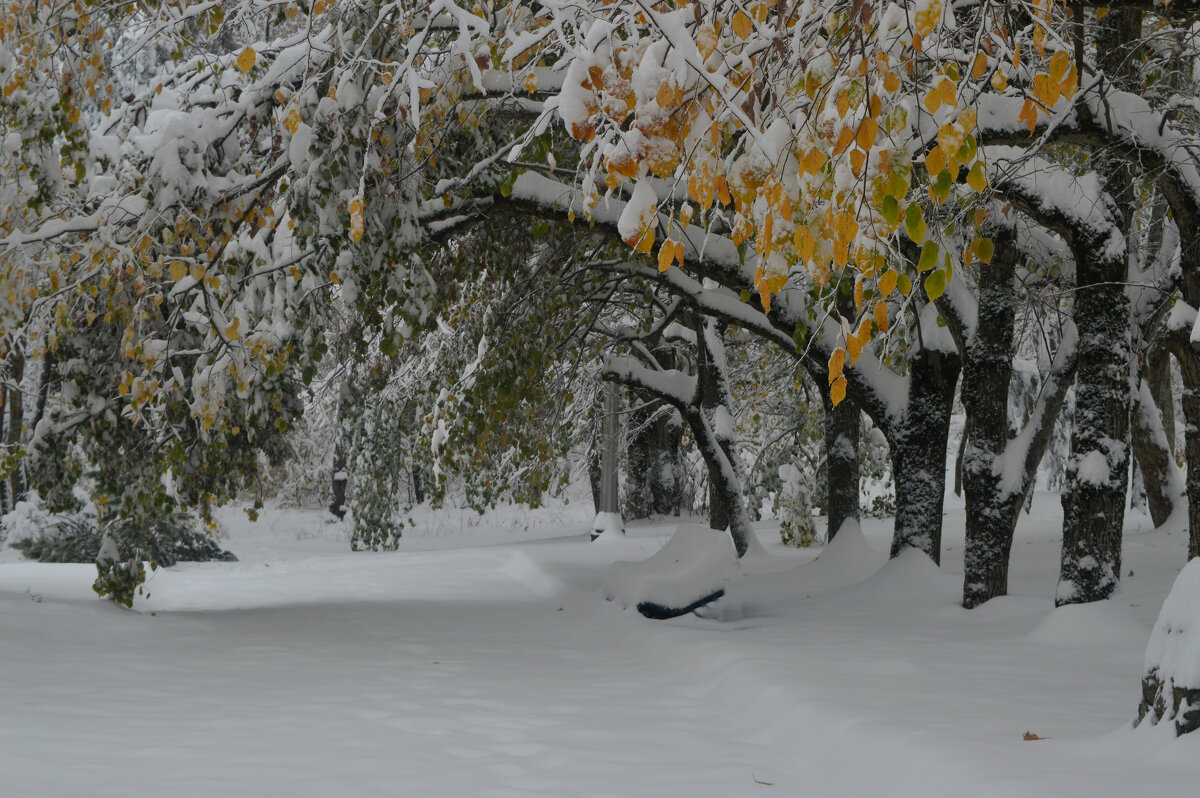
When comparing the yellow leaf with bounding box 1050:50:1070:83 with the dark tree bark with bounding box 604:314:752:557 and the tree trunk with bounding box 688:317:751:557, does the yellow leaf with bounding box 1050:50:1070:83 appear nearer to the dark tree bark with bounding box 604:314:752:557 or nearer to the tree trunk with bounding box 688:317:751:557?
the dark tree bark with bounding box 604:314:752:557

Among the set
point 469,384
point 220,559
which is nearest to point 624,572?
point 469,384

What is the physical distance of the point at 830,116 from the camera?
2.93m

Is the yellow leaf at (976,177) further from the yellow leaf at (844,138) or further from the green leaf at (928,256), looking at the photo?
the yellow leaf at (844,138)

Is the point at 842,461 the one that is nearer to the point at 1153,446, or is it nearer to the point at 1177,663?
the point at 1153,446

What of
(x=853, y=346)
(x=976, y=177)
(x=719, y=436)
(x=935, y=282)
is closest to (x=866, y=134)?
(x=976, y=177)

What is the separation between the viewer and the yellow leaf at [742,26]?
338 centimetres

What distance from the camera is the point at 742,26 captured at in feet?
11.1

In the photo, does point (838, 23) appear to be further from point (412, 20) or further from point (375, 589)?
point (375, 589)

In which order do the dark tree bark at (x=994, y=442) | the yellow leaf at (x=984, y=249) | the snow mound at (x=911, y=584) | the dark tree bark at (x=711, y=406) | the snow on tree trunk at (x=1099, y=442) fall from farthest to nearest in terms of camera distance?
the dark tree bark at (x=711, y=406)
the snow mound at (x=911, y=584)
the dark tree bark at (x=994, y=442)
the snow on tree trunk at (x=1099, y=442)
the yellow leaf at (x=984, y=249)

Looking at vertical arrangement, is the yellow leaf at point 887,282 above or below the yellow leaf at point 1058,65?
below

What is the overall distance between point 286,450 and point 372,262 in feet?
12.8

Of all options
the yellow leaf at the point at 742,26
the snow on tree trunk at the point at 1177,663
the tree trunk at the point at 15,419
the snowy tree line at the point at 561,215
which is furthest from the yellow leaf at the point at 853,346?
the tree trunk at the point at 15,419

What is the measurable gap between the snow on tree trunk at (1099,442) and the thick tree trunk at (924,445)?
7.05ft

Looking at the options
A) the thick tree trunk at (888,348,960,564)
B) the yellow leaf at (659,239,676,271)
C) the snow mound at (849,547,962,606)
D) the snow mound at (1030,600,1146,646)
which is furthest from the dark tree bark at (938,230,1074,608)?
the yellow leaf at (659,239,676,271)
